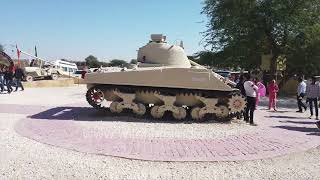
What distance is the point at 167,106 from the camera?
561 inches

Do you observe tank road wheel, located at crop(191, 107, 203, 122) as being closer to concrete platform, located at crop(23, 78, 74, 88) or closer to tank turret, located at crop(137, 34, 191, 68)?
tank turret, located at crop(137, 34, 191, 68)

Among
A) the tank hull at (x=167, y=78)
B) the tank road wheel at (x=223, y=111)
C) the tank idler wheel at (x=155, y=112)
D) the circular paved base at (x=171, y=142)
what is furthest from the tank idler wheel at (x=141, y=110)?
the tank road wheel at (x=223, y=111)

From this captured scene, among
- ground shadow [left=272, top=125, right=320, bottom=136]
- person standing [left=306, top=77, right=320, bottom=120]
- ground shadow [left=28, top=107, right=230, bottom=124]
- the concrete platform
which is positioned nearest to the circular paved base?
ground shadow [left=272, top=125, right=320, bottom=136]

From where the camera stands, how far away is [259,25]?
29.0 meters

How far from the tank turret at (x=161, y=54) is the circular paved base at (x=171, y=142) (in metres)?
3.01

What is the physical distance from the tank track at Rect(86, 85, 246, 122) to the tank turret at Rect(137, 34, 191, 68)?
1.67 m

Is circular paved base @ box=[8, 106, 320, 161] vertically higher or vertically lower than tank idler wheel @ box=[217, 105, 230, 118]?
lower

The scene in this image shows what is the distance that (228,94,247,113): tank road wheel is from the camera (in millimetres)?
14047

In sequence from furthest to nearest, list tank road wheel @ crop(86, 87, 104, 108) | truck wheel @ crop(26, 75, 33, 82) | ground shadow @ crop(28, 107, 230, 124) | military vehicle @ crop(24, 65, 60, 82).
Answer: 1. military vehicle @ crop(24, 65, 60, 82)
2. truck wheel @ crop(26, 75, 33, 82)
3. tank road wheel @ crop(86, 87, 104, 108)
4. ground shadow @ crop(28, 107, 230, 124)

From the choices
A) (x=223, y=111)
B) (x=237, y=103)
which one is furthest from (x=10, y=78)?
(x=237, y=103)

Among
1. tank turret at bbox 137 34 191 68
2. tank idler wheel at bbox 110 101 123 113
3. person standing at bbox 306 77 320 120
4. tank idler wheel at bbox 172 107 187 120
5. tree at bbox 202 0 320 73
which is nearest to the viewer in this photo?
tank idler wheel at bbox 172 107 187 120

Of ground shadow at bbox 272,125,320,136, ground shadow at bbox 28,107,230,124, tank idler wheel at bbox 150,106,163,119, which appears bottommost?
ground shadow at bbox 272,125,320,136

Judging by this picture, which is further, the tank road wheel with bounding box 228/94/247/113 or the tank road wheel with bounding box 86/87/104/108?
the tank road wheel with bounding box 86/87/104/108

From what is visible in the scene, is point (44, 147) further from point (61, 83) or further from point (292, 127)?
point (61, 83)
